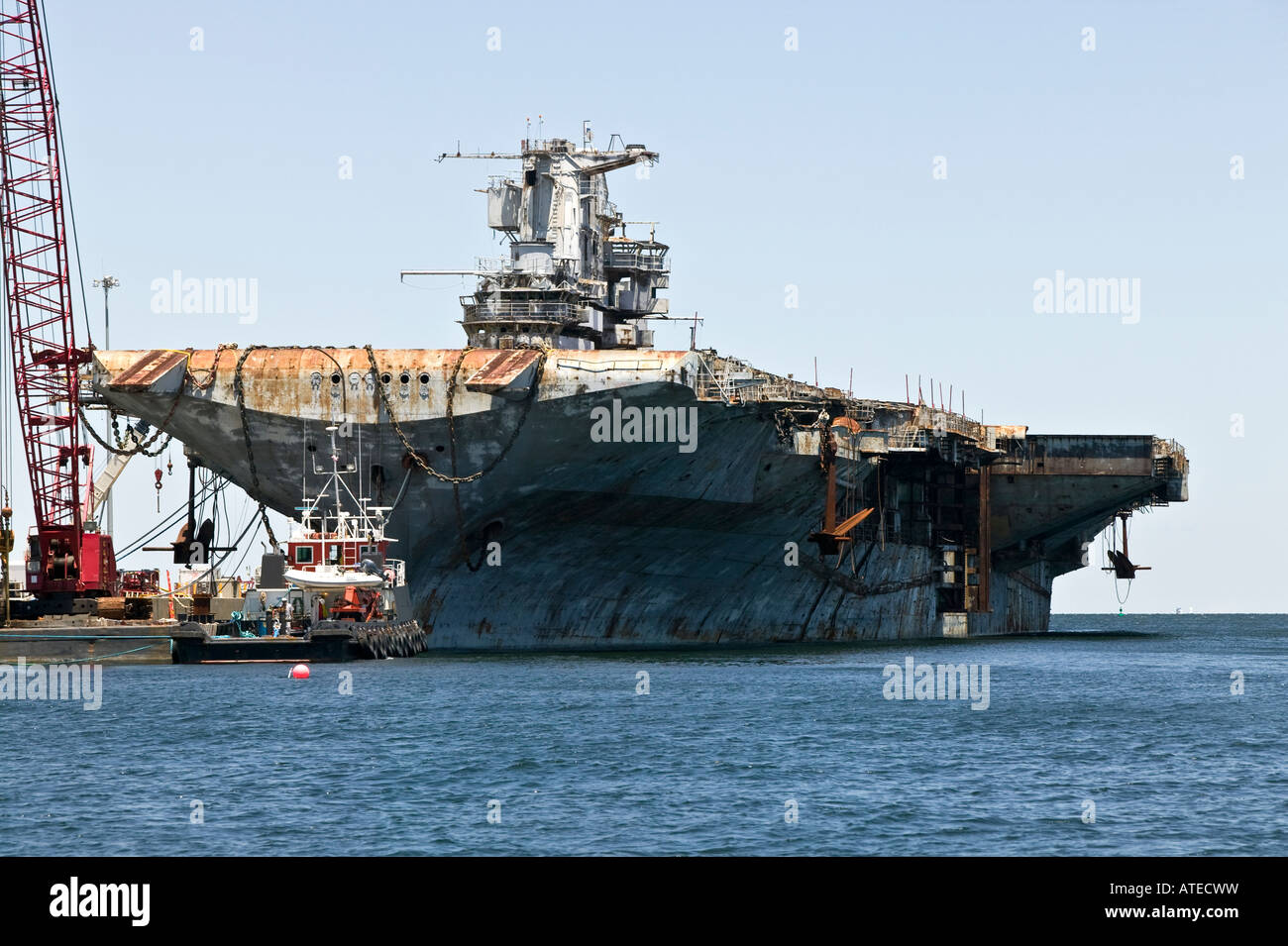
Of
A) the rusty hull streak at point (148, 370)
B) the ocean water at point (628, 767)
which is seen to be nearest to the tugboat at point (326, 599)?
the ocean water at point (628, 767)

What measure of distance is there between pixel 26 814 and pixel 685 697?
2039 cm

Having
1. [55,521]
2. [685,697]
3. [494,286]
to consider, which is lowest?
[685,697]

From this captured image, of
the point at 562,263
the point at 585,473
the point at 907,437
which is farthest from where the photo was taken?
the point at 907,437

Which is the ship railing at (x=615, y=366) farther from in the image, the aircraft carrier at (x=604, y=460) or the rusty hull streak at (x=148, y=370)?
the rusty hull streak at (x=148, y=370)

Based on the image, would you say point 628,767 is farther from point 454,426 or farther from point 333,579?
point 333,579

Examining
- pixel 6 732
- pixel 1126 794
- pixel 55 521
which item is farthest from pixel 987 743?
pixel 55 521

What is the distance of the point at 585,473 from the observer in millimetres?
53031
